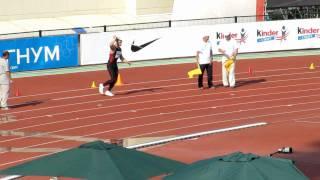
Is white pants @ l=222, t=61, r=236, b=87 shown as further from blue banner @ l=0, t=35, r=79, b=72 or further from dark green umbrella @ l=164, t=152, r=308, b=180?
dark green umbrella @ l=164, t=152, r=308, b=180

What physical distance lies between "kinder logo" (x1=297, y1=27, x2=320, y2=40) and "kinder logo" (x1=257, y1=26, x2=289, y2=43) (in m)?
0.62

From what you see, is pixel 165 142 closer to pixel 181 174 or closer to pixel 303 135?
pixel 303 135

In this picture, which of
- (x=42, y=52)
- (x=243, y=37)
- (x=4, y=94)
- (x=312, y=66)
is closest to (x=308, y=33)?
(x=243, y=37)

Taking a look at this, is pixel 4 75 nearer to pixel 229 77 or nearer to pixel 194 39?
pixel 229 77

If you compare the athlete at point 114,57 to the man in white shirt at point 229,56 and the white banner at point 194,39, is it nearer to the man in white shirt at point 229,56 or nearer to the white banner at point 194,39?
the man in white shirt at point 229,56

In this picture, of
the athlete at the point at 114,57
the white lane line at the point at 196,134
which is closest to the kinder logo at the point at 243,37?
the athlete at the point at 114,57

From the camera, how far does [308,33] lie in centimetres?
3338

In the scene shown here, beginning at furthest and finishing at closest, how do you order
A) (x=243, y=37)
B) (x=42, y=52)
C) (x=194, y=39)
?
1. (x=243, y=37)
2. (x=194, y=39)
3. (x=42, y=52)

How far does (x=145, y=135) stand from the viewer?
58.7 ft

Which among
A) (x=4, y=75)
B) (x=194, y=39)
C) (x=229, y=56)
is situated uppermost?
(x=194, y=39)

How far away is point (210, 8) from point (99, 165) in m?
25.9

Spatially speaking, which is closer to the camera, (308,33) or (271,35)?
(271,35)

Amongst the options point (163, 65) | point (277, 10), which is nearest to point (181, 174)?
point (163, 65)

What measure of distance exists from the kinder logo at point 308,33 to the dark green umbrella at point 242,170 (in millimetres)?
25184
